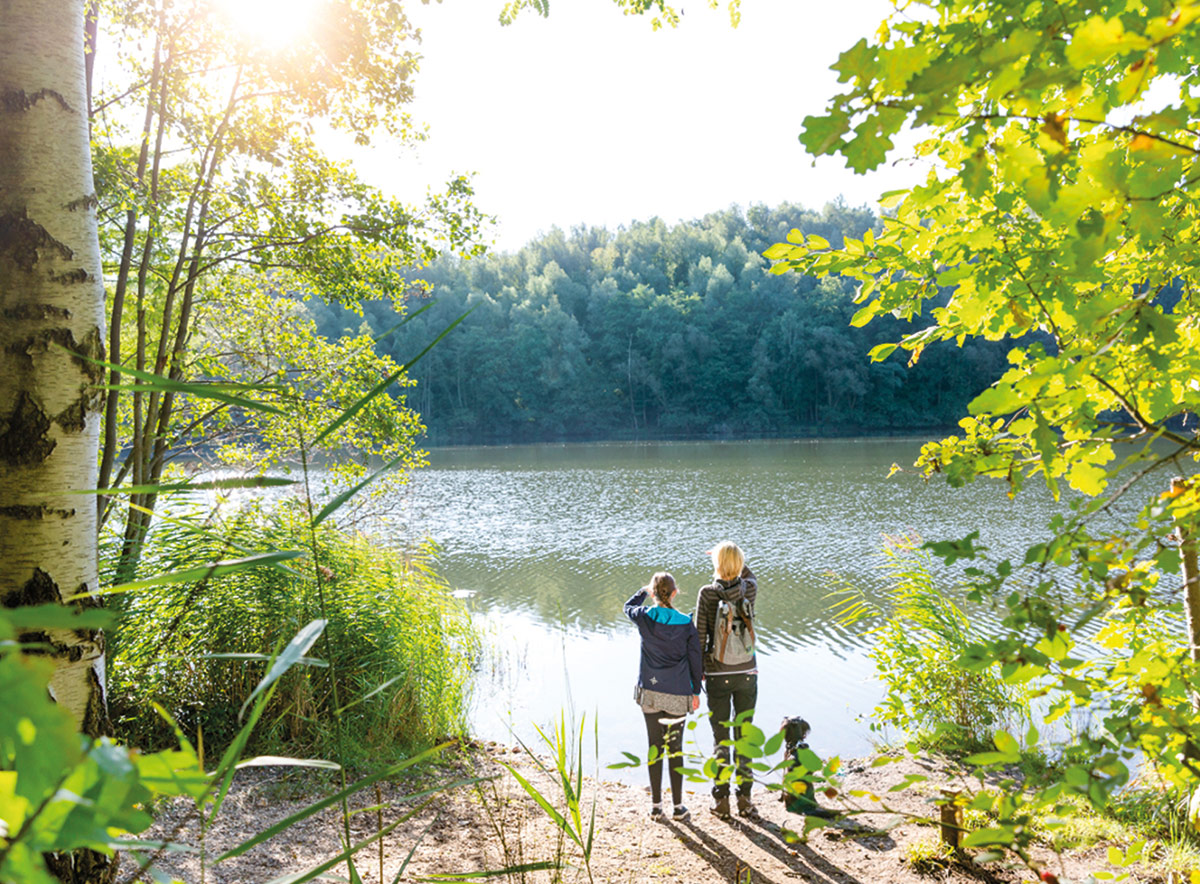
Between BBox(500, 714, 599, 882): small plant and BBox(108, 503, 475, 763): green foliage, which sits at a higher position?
BBox(500, 714, 599, 882): small plant

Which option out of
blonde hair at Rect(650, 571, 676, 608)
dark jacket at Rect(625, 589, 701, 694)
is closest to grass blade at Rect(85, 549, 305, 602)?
dark jacket at Rect(625, 589, 701, 694)

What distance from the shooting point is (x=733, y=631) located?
4734mm

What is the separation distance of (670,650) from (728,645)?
1.28ft

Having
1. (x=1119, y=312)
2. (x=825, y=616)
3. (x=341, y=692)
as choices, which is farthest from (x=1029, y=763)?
(x=825, y=616)

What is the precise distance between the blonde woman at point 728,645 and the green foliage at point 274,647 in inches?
78.1

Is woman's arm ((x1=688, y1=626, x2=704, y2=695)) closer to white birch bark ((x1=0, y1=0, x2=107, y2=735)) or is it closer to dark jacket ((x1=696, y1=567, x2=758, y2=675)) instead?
dark jacket ((x1=696, y1=567, x2=758, y2=675))

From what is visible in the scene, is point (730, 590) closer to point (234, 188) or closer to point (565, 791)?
point (565, 791)

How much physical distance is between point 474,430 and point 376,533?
55685 mm

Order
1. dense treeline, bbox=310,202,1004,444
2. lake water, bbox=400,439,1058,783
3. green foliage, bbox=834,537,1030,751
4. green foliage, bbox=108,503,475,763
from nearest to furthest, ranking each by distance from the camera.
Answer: green foliage, bbox=108,503,475,763
green foliage, bbox=834,537,1030,751
lake water, bbox=400,439,1058,783
dense treeline, bbox=310,202,1004,444

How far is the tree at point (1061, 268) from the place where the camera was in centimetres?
83

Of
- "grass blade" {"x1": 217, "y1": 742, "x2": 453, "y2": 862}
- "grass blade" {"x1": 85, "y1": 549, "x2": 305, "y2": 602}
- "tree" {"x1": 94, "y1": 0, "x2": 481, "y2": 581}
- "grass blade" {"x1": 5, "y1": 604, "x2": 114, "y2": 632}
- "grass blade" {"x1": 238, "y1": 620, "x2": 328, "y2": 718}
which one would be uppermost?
"tree" {"x1": 94, "y1": 0, "x2": 481, "y2": 581}

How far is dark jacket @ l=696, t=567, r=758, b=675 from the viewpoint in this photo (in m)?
4.76

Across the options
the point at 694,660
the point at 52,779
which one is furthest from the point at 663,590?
A: the point at 52,779

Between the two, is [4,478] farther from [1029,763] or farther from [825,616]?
[825,616]
